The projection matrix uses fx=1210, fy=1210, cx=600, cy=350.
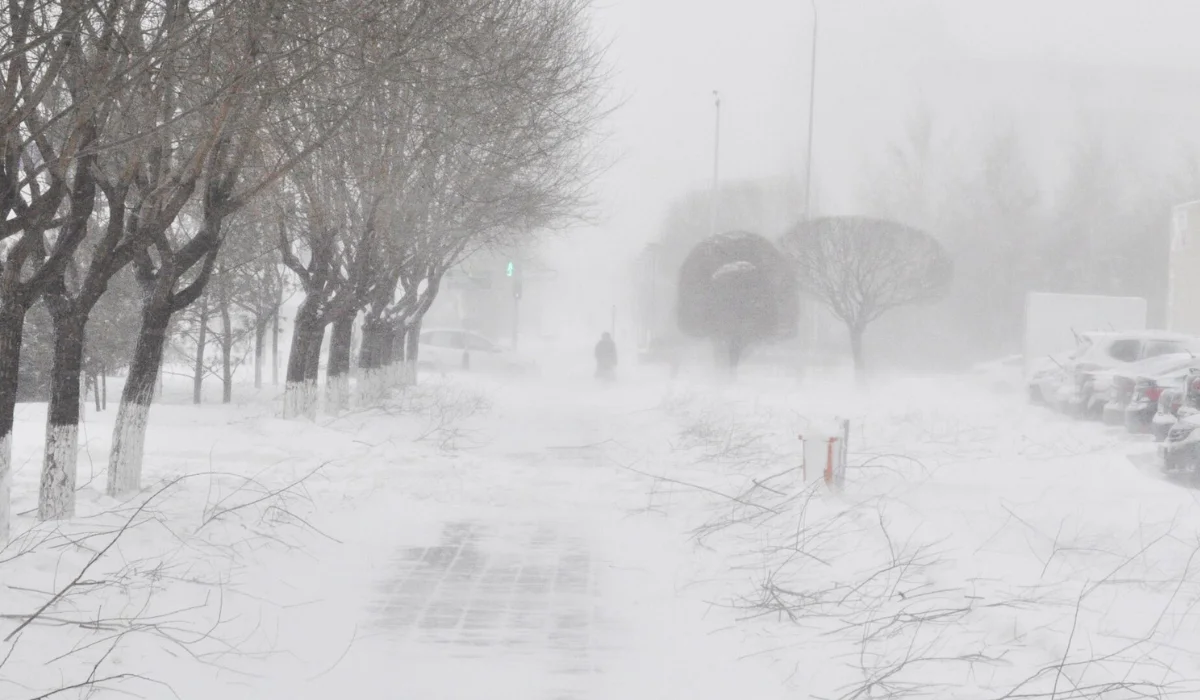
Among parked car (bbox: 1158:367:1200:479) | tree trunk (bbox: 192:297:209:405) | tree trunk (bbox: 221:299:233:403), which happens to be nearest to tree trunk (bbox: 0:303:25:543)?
parked car (bbox: 1158:367:1200:479)

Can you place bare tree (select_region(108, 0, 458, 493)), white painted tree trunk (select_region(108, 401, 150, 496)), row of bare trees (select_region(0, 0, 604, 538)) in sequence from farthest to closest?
1. white painted tree trunk (select_region(108, 401, 150, 496))
2. bare tree (select_region(108, 0, 458, 493))
3. row of bare trees (select_region(0, 0, 604, 538))

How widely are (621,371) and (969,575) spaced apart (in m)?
41.3

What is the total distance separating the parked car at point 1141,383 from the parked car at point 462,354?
65.0 ft

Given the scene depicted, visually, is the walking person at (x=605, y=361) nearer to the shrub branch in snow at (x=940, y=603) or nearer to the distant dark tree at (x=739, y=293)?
the distant dark tree at (x=739, y=293)

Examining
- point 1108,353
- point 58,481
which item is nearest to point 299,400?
point 58,481

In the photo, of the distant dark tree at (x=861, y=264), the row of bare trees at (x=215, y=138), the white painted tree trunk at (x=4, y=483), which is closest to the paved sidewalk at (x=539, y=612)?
the white painted tree trunk at (x=4, y=483)

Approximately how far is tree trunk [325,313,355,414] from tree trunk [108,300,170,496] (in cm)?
883

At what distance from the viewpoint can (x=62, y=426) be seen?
8.72 meters

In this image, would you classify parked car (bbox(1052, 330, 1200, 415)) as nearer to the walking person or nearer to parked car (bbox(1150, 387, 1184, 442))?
parked car (bbox(1150, 387, 1184, 442))

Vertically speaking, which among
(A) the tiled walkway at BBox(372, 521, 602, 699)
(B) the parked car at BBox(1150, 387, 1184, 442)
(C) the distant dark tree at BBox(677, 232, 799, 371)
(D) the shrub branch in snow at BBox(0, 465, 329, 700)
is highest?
(C) the distant dark tree at BBox(677, 232, 799, 371)

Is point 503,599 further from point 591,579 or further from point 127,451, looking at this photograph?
point 127,451

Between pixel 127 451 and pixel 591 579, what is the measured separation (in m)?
4.37

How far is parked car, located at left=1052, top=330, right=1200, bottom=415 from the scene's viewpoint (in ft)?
71.6

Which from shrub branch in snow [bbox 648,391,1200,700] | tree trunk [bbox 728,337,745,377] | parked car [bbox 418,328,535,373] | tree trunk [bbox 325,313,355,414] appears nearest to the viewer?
shrub branch in snow [bbox 648,391,1200,700]
